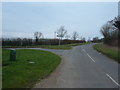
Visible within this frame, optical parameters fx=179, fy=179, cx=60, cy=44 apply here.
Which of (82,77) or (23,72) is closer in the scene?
(82,77)

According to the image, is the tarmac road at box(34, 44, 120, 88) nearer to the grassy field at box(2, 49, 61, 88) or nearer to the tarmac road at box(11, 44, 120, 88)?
the tarmac road at box(11, 44, 120, 88)

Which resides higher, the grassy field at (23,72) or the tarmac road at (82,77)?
the grassy field at (23,72)

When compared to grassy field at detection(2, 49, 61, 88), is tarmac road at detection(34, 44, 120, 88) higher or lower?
lower

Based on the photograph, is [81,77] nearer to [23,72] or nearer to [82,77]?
[82,77]

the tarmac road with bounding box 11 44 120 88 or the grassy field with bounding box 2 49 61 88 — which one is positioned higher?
the grassy field with bounding box 2 49 61 88

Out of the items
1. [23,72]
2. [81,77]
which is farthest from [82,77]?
[23,72]

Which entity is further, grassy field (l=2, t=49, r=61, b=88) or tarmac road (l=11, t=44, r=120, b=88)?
A: tarmac road (l=11, t=44, r=120, b=88)

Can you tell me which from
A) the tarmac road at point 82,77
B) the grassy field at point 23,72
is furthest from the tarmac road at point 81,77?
the grassy field at point 23,72

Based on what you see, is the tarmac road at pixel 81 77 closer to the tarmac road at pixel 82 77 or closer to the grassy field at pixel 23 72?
the tarmac road at pixel 82 77

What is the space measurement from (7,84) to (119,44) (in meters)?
17.9

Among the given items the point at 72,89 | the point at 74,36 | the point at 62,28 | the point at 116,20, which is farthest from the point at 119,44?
the point at 74,36

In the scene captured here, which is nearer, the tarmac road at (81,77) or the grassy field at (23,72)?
the grassy field at (23,72)

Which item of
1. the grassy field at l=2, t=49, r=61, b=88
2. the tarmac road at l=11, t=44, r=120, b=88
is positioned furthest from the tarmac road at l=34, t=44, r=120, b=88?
the grassy field at l=2, t=49, r=61, b=88

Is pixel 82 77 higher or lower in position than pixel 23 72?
lower
